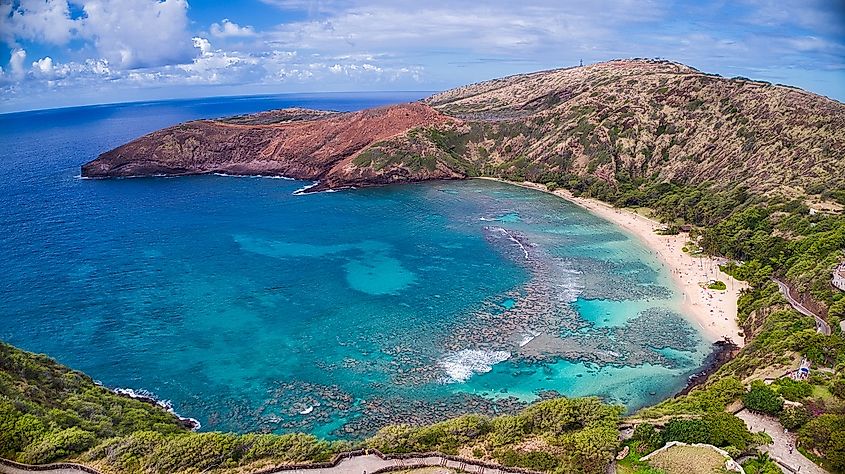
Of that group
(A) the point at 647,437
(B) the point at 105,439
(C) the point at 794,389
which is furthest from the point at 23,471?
(C) the point at 794,389

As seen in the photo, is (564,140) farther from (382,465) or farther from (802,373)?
(382,465)

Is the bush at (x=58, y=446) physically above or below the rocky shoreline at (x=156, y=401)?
above

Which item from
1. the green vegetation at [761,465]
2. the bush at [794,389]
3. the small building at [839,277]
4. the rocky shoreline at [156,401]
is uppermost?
the small building at [839,277]

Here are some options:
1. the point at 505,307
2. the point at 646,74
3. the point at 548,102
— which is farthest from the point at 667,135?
the point at 505,307

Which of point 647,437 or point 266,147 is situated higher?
point 266,147

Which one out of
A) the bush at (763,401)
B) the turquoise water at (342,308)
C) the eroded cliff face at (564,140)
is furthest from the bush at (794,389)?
the eroded cliff face at (564,140)

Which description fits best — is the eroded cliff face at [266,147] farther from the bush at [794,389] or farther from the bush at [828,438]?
the bush at [828,438]
